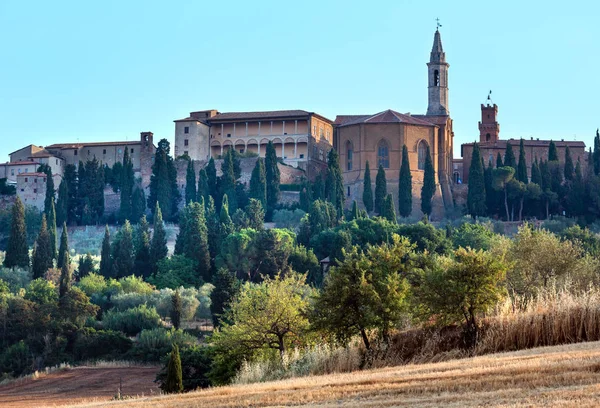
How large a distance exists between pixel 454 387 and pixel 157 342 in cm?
3249

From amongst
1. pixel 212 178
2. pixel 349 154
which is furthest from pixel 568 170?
pixel 212 178

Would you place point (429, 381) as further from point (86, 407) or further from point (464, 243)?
point (464, 243)

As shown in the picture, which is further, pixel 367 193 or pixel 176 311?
pixel 367 193

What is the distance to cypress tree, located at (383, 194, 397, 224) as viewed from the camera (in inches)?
2758

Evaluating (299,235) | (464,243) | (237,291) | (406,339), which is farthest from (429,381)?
(299,235)

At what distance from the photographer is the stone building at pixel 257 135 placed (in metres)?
86.4

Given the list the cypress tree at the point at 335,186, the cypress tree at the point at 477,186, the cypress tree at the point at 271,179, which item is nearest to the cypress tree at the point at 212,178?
the cypress tree at the point at 271,179

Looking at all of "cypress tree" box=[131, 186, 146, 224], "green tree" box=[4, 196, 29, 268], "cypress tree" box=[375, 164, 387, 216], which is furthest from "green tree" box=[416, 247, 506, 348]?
"cypress tree" box=[131, 186, 146, 224]

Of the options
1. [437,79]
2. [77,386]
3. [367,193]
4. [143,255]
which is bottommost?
[77,386]

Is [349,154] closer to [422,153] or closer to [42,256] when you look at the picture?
[422,153]

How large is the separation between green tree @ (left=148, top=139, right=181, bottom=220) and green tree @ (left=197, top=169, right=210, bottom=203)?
215 cm

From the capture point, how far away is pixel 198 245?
6531cm

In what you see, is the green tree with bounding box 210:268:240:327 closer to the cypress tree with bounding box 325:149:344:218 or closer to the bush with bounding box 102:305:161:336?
the bush with bounding box 102:305:161:336

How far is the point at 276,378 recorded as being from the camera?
26547 mm
